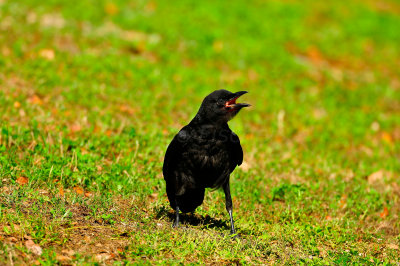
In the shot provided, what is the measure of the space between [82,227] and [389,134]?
7.91 meters

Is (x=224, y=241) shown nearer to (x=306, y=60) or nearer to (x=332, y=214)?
(x=332, y=214)

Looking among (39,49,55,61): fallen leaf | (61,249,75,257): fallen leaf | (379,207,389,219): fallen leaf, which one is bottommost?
(379,207,389,219): fallen leaf

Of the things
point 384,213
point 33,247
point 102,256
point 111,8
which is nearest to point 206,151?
point 102,256

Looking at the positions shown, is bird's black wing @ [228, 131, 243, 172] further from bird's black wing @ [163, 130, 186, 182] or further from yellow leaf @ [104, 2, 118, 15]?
yellow leaf @ [104, 2, 118, 15]

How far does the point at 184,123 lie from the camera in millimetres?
9078

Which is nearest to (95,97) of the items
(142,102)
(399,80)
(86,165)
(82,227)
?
(142,102)

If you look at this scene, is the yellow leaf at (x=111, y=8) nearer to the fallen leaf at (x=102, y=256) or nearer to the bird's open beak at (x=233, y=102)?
the bird's open beak at (x=233, y=102)

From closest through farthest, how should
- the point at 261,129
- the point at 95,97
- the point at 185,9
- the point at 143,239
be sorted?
1. the point at 143,239
2. the point at 95,97
3. the point at 261,129
4. the point at 185,9

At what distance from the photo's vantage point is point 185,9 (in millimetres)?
14391

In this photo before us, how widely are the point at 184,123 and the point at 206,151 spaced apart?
377 centimetres

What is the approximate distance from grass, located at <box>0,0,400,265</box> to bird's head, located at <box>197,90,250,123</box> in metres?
1.25

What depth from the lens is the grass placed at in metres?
5.09

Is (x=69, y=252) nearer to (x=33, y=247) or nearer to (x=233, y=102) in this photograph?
(x=33, y=247)

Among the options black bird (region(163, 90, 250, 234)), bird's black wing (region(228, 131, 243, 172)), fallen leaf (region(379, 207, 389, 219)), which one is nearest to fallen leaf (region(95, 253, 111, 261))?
black bird (region(163, 90, 250, 234))
